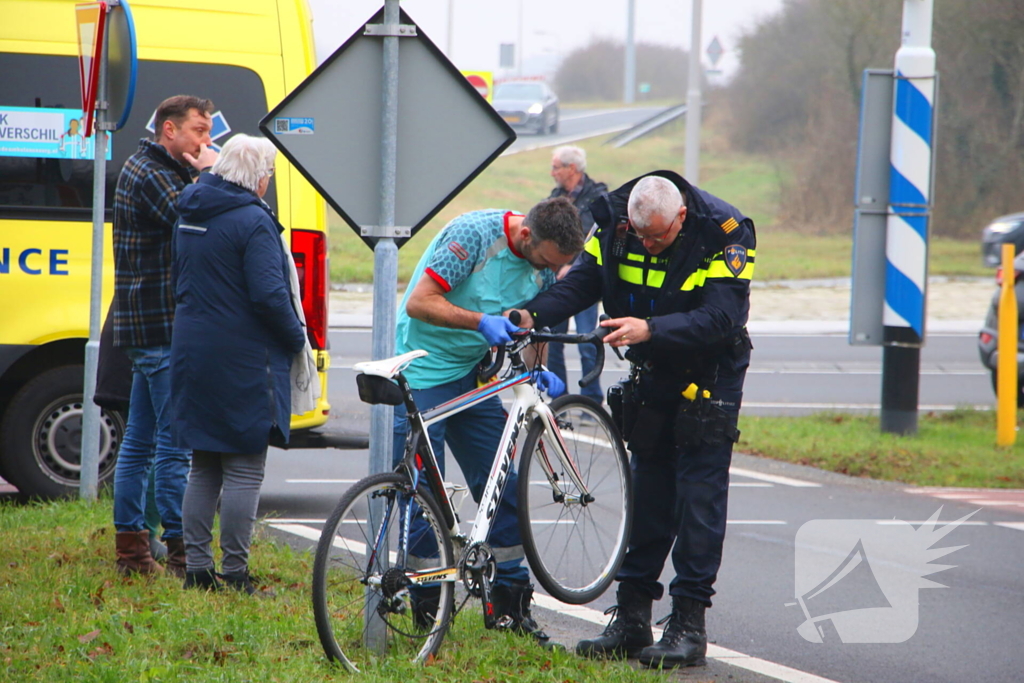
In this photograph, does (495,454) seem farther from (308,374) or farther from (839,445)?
(839,445)

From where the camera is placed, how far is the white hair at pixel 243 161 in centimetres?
499

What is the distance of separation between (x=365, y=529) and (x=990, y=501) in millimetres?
5255

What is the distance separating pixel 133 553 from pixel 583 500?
2.01 meters

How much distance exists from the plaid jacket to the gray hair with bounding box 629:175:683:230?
208 cm

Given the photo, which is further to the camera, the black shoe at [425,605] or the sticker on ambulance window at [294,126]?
the black shoe at [425,605]

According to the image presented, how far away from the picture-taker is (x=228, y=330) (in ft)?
16.1

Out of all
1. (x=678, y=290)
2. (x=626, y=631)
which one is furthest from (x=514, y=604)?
(x=678, y=290)

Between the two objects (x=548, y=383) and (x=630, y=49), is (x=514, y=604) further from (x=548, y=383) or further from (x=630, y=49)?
(x=630, y=49)

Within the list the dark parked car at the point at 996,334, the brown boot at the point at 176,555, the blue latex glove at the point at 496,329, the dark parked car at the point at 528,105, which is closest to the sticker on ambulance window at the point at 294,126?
the blue latex glove at the point at 496,329

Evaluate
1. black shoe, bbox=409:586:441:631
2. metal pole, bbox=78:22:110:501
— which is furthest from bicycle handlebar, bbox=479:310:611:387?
metal pole, bbox=78:22:110:501

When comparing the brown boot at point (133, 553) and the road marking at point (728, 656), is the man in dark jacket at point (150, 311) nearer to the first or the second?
the brown boot at point (133, 553)

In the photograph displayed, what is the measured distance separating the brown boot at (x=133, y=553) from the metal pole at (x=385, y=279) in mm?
1645

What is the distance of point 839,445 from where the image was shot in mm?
9344

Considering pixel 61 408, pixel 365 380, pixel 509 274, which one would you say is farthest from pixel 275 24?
pixel 365 380
